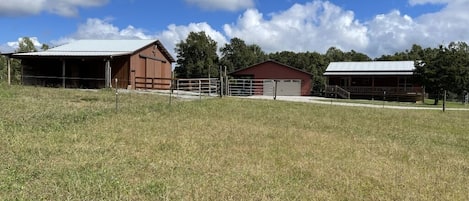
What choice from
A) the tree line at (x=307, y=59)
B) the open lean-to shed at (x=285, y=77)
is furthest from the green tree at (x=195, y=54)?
the open lean-to shed at (x=285, y=77)

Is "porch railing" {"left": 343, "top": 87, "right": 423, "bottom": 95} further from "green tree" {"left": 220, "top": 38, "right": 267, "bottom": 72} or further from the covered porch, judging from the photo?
"green tree" {"left": 220, "top": 38, "right": 267, "bottom": 72}

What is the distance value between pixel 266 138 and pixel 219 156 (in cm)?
248

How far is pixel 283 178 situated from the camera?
604 cm

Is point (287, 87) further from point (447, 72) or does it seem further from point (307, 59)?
point (307, 59)

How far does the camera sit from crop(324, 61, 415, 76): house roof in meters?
41.2

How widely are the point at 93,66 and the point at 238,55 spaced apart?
5099 cm

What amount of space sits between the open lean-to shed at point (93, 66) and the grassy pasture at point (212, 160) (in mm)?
16590

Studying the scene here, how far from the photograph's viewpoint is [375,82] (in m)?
43.0

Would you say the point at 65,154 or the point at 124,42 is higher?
the point at 124,42

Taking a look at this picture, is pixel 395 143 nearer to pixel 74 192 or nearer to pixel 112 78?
pixel 74 192

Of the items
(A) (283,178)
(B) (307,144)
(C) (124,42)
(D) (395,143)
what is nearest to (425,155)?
(D) (395,143)

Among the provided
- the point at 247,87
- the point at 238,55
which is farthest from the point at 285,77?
the point at 238,55

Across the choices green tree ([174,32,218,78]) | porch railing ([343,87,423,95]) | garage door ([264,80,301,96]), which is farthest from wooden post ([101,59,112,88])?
green tree ([174,32,218,78])

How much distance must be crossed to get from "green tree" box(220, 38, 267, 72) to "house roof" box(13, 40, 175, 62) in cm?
4329
